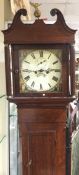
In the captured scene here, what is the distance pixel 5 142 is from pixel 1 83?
414 mm

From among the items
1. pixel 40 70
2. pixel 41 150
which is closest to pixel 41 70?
pixel 40 70

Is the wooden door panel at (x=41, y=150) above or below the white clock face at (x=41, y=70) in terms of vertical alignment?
below

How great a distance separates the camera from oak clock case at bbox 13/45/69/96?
1.66 meters

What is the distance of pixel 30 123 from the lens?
5.64 feet

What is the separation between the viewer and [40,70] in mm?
1666

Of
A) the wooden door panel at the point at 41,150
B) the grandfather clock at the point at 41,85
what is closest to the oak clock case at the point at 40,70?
the grandfather clock at the point at 41,85

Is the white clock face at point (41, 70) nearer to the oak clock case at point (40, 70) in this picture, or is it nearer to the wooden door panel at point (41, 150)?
the oak clock case at point (40, 70)

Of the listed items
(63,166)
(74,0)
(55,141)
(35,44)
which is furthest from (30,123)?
(74,0)

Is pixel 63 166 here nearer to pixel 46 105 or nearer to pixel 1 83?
pixel 46 105

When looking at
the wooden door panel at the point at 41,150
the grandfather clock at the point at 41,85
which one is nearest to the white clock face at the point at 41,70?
the grandfather clock at the point at 41,85

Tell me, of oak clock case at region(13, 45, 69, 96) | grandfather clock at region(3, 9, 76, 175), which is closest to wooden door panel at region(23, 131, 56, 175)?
grandfather clock at region(3, 9, 76, 175)

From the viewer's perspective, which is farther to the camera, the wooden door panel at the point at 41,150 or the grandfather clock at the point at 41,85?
the wooden door panel at the point at 41,150

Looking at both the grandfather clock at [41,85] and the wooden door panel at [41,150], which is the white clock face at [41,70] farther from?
the wooden door panel at [41,150]

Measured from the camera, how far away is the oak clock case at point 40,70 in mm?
1662
